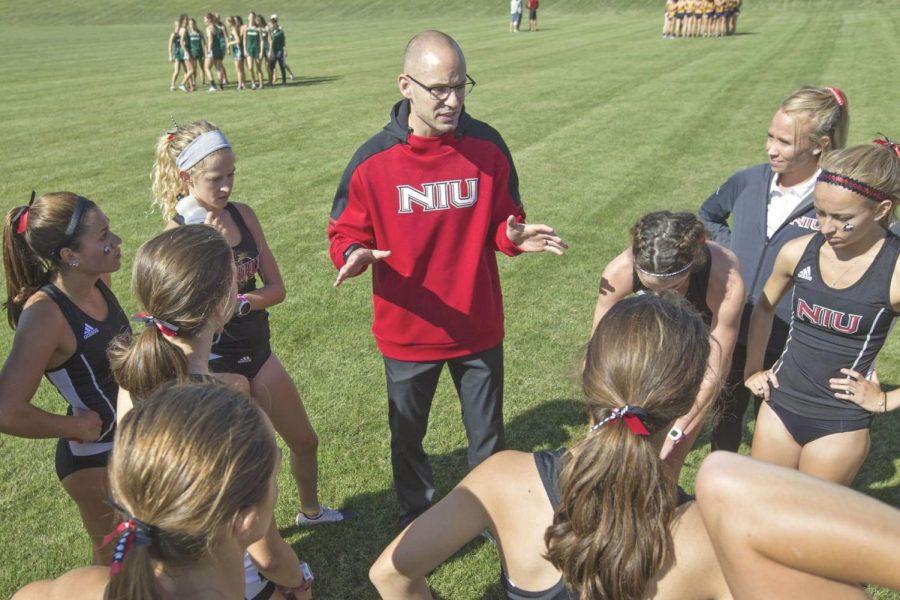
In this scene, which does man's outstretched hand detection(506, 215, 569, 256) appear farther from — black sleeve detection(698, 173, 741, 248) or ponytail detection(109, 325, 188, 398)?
ponytail detection(109, 325, 188, 398)

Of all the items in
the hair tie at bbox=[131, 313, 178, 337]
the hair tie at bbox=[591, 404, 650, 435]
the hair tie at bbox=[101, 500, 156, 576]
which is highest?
the hair tie at bbox=[591, 404, 650, 435]

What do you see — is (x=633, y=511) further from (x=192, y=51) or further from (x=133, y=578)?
(x=192, y=51)

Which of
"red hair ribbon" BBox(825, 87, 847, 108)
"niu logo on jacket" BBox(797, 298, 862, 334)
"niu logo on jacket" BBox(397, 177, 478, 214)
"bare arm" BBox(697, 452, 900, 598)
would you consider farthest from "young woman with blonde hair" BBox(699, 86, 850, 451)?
"bare arm" BBox(697, 452, 900, 598)

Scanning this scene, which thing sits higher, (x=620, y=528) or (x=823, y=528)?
(x=823, y=528)

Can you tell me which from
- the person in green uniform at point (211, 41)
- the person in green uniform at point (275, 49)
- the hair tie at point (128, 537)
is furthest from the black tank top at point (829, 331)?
the person in green uniform at point (275, 49)

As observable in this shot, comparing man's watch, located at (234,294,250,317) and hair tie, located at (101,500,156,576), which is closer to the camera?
hair tie, located at (101,500,156,576)

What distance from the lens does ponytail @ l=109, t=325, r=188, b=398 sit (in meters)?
2.44

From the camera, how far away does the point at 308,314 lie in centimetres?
685

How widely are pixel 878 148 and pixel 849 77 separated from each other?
1803 cm

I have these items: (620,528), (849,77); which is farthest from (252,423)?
(849,77)

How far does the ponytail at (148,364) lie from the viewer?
2.44 meters

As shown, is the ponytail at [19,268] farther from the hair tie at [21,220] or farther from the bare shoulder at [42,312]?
the bare shoulder at [42,312]

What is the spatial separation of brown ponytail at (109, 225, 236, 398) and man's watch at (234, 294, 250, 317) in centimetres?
84

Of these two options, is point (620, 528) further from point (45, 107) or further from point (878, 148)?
point (45, 107)
